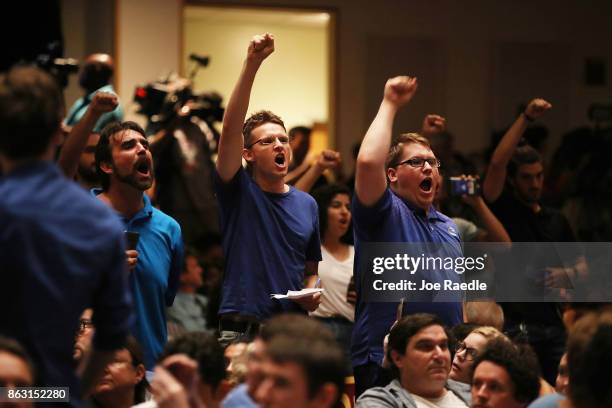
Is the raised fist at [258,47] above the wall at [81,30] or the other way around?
the other way around

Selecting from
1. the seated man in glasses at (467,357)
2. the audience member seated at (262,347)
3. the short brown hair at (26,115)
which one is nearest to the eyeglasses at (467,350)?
the seated man in glasses at (467,357)

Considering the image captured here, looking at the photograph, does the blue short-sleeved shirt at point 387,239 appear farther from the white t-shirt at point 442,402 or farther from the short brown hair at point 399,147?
the white t-shirt at point 442,402

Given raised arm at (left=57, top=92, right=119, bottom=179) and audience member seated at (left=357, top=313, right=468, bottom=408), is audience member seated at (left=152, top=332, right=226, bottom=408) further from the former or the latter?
raised arm at (left=57, top=92, right=119, bottom=179)

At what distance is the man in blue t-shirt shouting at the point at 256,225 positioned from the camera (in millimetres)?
3623

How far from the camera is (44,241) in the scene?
205 centimetres

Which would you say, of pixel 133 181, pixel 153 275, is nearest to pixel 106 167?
pixel 133 181

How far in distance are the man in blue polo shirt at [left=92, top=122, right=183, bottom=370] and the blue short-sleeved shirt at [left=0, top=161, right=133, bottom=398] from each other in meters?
1.49

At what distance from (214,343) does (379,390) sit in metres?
0.79

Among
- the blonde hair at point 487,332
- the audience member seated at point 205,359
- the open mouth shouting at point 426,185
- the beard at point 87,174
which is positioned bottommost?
the blonde hair at point 487,332

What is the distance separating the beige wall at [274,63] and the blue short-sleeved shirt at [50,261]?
7227 mm

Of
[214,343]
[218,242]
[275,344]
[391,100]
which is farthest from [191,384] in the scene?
[218,242]

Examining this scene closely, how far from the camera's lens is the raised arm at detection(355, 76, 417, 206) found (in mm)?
3379

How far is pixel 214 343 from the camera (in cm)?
279

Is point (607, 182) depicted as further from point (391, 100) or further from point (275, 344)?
point (275, 344)
